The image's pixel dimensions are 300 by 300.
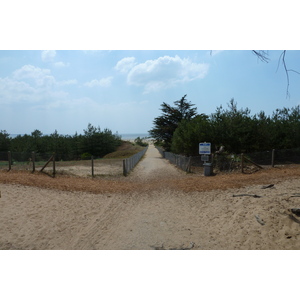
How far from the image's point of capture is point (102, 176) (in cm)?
1477

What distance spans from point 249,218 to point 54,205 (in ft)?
17.6

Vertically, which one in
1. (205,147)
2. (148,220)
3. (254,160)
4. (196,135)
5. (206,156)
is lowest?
(148,220)

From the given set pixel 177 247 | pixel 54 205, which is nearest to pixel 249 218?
pixel 177 247

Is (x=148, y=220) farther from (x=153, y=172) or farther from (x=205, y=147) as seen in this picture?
(x=153, y=172)

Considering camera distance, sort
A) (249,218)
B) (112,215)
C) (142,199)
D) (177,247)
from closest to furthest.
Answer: (177,247)
(249,218)
(112,215)
(142,199)

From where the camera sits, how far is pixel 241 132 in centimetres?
1947

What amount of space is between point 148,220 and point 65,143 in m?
36.8

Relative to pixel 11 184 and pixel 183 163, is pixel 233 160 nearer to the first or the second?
pixel 183 163

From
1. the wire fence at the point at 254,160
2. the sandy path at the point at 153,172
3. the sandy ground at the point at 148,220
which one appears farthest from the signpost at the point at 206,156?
the sandy ground at the point at 148,220

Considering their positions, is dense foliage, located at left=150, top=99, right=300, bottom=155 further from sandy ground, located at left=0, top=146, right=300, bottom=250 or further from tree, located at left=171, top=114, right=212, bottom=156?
sandy ground, located at left=0, top=146, right=300, bottom=250

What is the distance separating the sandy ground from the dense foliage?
1117cm

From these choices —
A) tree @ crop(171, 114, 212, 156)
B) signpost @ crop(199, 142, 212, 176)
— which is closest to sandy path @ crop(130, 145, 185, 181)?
signpost @ crop(199, 142, 212, 176)

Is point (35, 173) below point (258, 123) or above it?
below

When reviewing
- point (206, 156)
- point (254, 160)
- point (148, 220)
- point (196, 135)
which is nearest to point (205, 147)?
point (206, 156)
